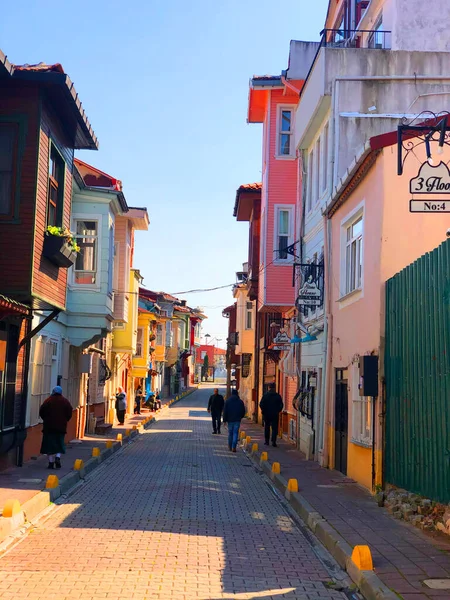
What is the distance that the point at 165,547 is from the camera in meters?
8.90

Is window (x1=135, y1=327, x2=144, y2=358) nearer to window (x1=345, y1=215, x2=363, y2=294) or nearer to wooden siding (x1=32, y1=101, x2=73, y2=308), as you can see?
wooden siding (x1=32, y1=101, x2=73, y2=308)

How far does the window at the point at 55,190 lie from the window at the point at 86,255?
408 centimetres

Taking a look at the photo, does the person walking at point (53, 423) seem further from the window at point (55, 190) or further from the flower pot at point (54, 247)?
the window at point (55, 190)

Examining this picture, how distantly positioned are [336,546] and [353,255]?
8.23 meters

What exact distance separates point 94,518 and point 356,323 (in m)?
6.40

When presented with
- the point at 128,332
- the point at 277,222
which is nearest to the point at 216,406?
the point at 128,332

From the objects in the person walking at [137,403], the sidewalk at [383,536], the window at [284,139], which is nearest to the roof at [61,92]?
the sidewalk at [383,536]

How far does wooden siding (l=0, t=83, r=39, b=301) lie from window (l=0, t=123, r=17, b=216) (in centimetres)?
22

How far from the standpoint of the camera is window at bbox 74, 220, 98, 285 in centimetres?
2184

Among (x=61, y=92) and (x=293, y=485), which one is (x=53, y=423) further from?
(x=61, y=92)

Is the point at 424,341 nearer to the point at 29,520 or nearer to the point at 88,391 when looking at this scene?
the point at 29,520

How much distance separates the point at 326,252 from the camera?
17.8 m

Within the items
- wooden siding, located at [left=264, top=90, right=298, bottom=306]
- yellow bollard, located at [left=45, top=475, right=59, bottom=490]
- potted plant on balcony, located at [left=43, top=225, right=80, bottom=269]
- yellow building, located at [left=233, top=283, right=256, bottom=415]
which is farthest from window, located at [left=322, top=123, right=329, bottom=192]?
yellow building, located at [left=233, top=283, right=256, bottom=415]

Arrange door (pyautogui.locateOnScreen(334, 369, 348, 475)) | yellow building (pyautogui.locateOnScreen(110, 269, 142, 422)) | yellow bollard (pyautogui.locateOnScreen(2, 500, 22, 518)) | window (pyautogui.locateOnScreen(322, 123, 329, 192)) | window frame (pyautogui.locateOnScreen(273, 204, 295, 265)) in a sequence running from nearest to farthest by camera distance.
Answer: yellow bollard (pyautogui.locateOnScreen(2, 500, 22, 518)) < door (pyautogui.locateOnScreen(334, 369, 348, 475)) < window (pyautogui.locateOnScreen(322, 123, 329, 192)) < window frame (pyautogui.locateOnScreen(273, 204, 295, 265)) < yellow building (pyautogui.locateOnScreen(110, 269, 142, 422))
